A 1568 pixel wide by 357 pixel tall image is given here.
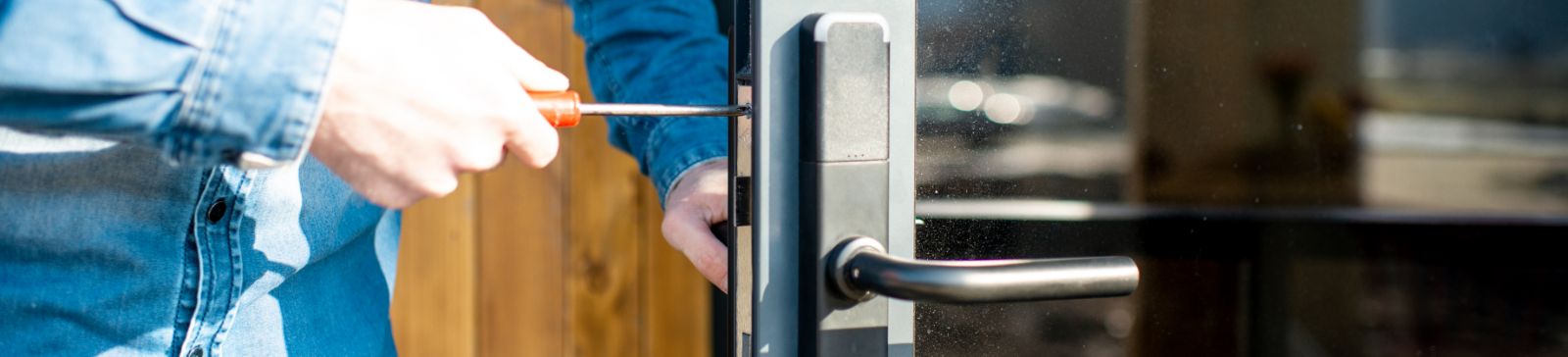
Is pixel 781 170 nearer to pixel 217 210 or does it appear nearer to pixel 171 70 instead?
pixel 171 70

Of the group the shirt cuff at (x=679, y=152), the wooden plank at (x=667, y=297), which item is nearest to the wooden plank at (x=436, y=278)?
the wooden plank at (x=667, y=297)

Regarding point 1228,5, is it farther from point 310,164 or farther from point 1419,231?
point 310,164

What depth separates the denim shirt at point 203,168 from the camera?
391mm

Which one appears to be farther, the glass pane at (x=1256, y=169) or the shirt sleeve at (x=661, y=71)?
the shirt sleeve at (x=661, y=71)

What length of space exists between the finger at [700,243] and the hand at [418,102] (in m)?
0.20

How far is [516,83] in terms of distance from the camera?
18.1 inches

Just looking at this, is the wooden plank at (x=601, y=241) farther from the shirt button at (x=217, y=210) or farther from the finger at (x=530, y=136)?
the finger at (x=530, y=136)

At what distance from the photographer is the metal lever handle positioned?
0.43 meters

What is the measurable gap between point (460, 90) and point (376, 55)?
3cm

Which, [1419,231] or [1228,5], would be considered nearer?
[1228,5]

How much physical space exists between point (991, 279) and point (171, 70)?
0.32m

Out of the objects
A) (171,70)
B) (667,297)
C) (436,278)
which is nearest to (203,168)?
(171,70)

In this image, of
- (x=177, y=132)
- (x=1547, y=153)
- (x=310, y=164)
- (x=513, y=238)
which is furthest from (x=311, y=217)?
(x=1547, y=153)

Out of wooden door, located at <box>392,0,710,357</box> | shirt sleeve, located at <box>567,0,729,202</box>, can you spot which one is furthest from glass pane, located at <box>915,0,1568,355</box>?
wooden door, located at <box>392,0,710,357</box>
